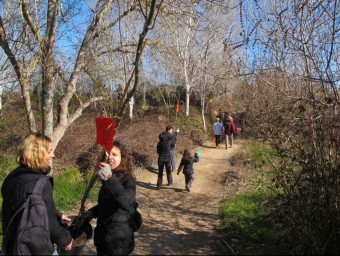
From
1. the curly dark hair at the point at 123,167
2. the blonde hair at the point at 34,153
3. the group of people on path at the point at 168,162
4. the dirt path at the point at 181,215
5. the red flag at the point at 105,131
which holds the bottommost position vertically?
the dirt path at the point at 181,215

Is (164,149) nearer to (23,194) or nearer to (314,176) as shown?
(314,176)

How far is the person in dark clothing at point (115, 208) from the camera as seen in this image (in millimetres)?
2832

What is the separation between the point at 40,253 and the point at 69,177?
7.85 meters

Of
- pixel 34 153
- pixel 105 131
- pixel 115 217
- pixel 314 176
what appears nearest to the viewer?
pixel 34 153

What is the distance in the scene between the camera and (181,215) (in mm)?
7332

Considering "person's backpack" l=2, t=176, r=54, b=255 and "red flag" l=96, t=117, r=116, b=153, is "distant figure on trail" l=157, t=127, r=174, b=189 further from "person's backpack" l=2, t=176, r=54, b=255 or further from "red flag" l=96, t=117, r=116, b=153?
"person's backpack" l=2, t=176, r=54, b=255

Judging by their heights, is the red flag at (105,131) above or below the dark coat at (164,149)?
above

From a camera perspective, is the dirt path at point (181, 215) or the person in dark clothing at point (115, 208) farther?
the dirt path at point (181, 215)

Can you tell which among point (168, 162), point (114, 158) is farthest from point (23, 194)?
point (168, 162)

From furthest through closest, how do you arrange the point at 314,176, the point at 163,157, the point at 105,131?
the point at 163,157
the point at 314,176
the point at 105,131

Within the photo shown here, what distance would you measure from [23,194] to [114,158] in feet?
3.03

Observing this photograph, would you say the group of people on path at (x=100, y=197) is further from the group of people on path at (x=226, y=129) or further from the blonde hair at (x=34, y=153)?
the group of people on path at (x=226, y=129)

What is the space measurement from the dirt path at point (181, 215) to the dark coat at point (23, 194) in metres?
Result: 2.64

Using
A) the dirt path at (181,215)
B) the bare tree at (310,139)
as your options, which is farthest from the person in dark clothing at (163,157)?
the bare tree at (310,139)
